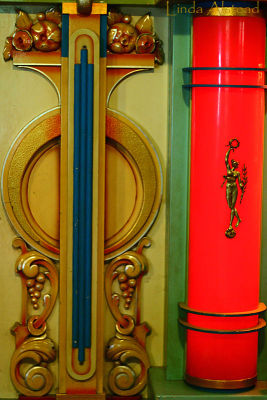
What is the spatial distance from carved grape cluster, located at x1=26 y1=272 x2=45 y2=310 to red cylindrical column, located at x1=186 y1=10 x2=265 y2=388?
73 cm

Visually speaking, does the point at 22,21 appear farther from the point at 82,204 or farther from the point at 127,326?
the point at 127,326

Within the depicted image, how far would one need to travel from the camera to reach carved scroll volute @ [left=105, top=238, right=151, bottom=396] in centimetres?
377

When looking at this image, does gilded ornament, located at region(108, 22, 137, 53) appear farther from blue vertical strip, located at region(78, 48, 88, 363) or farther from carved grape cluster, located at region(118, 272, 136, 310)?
carved grape cluster, located at region(118, 272, 136, 310)

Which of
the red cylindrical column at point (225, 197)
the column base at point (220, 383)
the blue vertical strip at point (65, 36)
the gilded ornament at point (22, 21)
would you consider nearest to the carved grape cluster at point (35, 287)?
the red cylindrical column at point (225, 197)

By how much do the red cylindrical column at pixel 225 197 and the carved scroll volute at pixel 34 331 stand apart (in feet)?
2.27

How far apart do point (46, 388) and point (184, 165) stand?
1.29 meters

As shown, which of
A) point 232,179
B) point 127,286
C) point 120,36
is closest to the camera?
point 232,179

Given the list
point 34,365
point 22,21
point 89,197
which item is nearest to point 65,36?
point 22,21

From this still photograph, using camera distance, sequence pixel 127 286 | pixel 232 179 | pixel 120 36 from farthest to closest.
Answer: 1. pixel 127 286
2. pixel 120 36
3. pixel 232 179

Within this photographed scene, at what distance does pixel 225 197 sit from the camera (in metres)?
3.59

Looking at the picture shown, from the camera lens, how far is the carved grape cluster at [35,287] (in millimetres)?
3748

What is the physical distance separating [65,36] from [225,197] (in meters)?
1.07

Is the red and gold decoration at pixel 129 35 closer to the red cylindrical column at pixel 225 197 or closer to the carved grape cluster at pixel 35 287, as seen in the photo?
the red cylindrical column at pixel 225 197

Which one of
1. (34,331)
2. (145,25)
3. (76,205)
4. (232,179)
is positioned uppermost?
(145,25)
